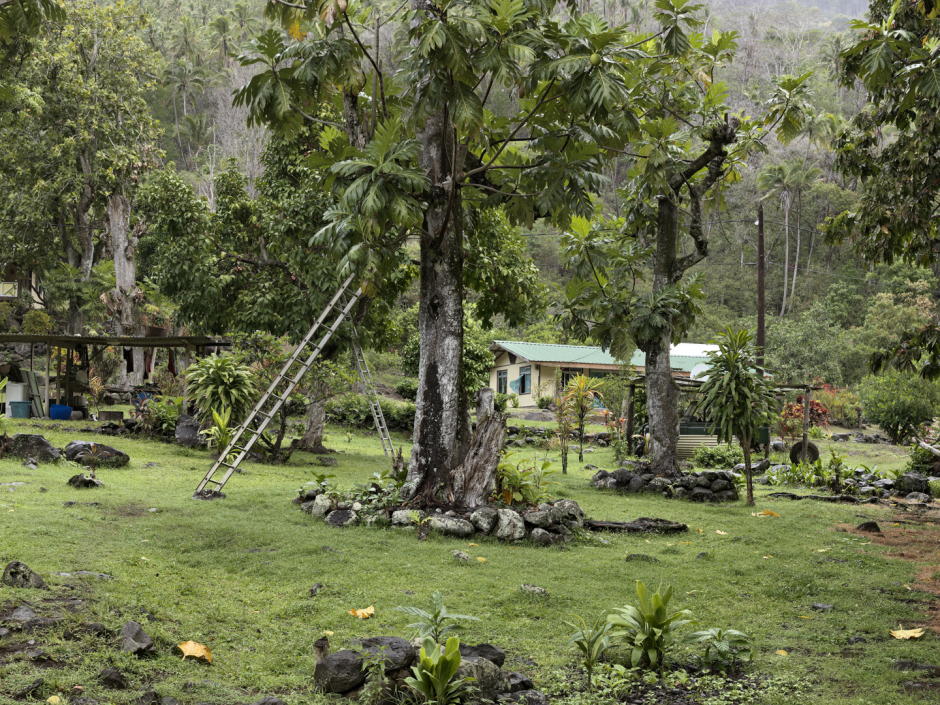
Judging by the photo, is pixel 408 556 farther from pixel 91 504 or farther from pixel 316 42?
pixel 316 42

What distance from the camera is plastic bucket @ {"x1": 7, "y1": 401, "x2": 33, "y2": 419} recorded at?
1933 cm

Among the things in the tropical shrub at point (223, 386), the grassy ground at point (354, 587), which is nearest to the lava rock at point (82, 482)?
the grassy ground at point (354, 587)

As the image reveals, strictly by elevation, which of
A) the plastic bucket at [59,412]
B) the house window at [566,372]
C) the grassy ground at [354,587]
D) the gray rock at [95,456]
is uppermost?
the house window at [566,372]

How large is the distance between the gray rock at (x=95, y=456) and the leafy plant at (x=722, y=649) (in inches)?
410

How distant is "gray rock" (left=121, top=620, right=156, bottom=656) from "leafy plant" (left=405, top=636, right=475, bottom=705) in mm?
1667

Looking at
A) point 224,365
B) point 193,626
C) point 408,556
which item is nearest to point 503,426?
point 408,556

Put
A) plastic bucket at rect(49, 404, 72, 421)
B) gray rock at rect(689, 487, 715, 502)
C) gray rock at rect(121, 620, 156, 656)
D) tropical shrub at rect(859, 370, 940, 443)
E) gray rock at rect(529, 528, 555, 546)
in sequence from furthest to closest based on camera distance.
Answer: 1. tropical shrub at rect(859, 370, 940, 443)
2. plastic bucket at rect(49, 404, 72, 421)
3. gray rock at rect(689, 487, 715, 502)
4. gray rock at rect(529, 528, 555, 546)
5. gray rock at rect(121, 620, 156, 656)

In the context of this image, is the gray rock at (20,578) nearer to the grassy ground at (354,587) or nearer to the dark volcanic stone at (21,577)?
the dark volcanic stone at (21,577)

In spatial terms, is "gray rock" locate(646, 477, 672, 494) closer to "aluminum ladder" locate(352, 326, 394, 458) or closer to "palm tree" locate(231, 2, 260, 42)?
"aluminum ladder" locate(352, 326, 394, 458)

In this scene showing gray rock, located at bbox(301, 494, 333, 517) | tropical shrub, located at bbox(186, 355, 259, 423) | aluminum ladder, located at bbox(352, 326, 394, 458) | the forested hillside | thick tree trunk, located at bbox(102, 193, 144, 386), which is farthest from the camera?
thick tree trunk, located at bbox(102, 193, 144, 386)

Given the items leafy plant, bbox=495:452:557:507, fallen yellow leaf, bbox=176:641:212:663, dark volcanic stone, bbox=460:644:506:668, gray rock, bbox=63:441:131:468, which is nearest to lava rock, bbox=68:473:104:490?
gray rock, bbox=63:441:131:468

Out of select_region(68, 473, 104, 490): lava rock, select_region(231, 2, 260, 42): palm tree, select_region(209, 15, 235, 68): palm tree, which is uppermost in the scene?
select_region(231, 2, 260, 42): palm tree

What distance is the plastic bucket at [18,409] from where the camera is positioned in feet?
63.4

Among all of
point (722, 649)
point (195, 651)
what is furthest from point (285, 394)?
point (722, 649)
